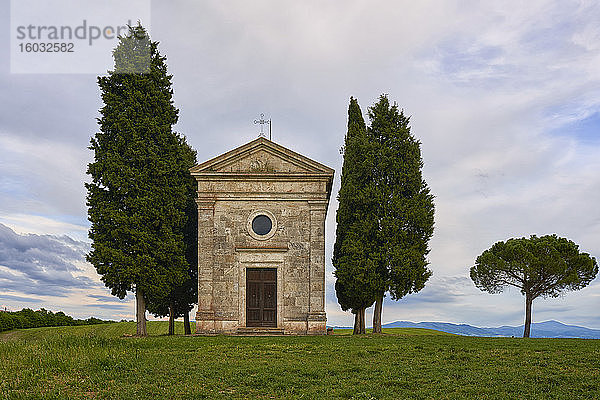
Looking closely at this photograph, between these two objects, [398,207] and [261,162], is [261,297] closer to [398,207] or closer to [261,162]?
[261,162]

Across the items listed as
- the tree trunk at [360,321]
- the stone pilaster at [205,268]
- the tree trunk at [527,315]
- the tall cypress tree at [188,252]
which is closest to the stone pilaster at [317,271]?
the stone pilaster at [205,268]

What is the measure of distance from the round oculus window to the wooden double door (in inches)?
79.1

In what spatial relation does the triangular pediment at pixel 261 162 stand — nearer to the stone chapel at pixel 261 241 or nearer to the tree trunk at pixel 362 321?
the stone chapel at pixel 261 241

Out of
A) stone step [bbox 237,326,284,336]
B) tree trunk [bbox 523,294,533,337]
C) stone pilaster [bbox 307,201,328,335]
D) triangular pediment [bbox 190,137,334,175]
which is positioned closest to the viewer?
stone step [bbox 237,326,284,336]

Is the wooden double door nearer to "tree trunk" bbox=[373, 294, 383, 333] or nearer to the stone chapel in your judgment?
the stone chapel

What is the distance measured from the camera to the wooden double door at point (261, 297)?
93.4ft

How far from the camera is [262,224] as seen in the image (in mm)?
29156

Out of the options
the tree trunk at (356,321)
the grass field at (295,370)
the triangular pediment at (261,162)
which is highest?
the triangular pediment at (261,162)

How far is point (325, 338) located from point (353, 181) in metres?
10.6

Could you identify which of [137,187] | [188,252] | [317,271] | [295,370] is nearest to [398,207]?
[317,271]

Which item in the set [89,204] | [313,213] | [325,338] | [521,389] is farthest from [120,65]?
[521,389]

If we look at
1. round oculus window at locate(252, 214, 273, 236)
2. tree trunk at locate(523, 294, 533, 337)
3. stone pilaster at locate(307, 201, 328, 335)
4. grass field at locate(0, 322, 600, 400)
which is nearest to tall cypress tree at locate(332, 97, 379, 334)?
stone pilaster at locate(307, 201, 328, 335)

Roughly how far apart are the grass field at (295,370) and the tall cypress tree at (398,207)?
8142 mm

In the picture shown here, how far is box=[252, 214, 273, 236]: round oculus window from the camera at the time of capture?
2911cm
